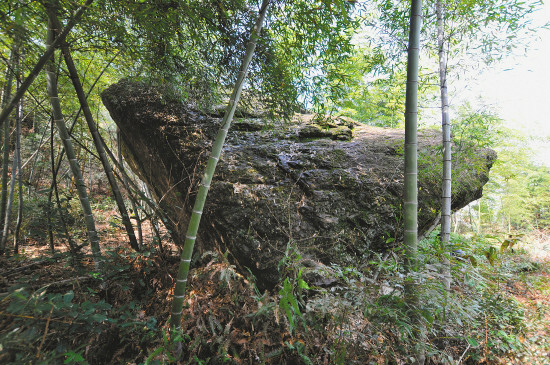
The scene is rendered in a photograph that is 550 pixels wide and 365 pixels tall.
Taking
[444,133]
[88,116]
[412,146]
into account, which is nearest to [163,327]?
[88,116]

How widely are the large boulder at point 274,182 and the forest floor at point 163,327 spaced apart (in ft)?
1.51

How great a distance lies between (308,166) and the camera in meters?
3.14

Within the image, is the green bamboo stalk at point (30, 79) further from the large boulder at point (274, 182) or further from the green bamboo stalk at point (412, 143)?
the green bamboo stalk at point (412, 143)

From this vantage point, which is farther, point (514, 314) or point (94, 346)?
point (514, 314)

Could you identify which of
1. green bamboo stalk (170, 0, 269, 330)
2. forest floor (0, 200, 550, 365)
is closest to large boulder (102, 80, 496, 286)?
forest floor (0, 200, 550, 365)

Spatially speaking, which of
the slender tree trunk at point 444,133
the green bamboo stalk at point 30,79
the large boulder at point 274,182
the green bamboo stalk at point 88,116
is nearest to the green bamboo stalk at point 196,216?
the large boulder at point 274,182

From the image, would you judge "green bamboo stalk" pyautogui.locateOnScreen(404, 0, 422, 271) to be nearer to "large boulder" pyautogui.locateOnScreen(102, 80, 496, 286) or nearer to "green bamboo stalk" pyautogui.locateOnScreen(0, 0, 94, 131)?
"large boulder" pyautogui.locateOnScreen(102, 80, 496, 286)

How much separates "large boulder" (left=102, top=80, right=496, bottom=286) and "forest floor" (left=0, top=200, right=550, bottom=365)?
0.46 metres

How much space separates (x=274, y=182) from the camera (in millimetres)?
2889

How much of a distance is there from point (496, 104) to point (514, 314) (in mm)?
2336

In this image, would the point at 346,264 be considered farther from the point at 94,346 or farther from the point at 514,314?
the point at 94,346

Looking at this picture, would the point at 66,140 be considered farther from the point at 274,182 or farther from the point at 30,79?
the point at 274,182

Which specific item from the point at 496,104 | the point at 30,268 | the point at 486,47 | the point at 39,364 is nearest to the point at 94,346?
the point at 39,364

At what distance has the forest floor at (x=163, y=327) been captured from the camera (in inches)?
52.7
